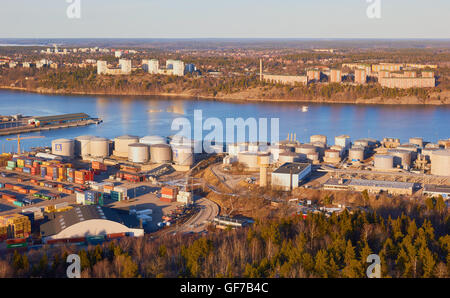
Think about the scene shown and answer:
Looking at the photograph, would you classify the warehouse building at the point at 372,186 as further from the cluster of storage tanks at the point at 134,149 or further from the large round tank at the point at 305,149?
the cluster of storage tanks at the point at 134,149

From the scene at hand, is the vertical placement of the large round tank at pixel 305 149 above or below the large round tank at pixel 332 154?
above

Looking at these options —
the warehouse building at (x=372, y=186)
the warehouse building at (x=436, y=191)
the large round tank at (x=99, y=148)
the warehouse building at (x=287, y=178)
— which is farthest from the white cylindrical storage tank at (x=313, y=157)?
the large round tank at (x=99, y=148)

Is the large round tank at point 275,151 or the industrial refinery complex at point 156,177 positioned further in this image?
the large round tank at point 275,151

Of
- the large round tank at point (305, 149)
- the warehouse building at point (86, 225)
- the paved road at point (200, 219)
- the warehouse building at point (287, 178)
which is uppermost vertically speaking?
the large round tank at point (305, 149)

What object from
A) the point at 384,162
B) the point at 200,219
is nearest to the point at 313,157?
the point at 384,162

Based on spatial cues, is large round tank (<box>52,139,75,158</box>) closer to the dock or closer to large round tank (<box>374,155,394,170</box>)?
the dock

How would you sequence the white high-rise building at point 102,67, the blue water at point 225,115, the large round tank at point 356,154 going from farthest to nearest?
the white high-rise building at point 102,67, the blue water at point 225,115, the large round tank at point 356,154

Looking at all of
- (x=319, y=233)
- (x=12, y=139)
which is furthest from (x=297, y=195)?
(x=12, y=139)
